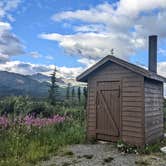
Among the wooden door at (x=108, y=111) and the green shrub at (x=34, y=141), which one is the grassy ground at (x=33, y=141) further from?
the wooden door at (x=108, y=111)

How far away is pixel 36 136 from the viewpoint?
9.80 meters

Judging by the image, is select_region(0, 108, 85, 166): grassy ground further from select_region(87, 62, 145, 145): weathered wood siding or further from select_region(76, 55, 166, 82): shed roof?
select_region(76, 55, 166, 82): shed roof

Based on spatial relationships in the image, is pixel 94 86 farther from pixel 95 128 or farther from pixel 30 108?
pixel 30 108

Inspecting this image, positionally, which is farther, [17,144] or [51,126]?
[51,126]

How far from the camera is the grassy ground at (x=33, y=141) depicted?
7.45 meters

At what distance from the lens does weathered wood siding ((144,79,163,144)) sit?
8836 millimetres

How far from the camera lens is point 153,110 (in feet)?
31.4

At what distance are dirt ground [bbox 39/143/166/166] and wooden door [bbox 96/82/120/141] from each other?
0.87 m

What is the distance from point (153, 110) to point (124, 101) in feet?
4.49

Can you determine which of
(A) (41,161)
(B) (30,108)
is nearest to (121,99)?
(A) (41,161)

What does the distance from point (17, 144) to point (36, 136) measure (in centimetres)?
130

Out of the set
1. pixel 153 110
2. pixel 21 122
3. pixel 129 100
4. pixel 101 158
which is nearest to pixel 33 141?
pixel 21 122

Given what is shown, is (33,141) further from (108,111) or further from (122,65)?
(122,65)

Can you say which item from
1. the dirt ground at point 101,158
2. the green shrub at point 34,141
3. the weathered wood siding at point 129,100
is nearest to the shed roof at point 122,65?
the weathered wood siding at point 129,100
